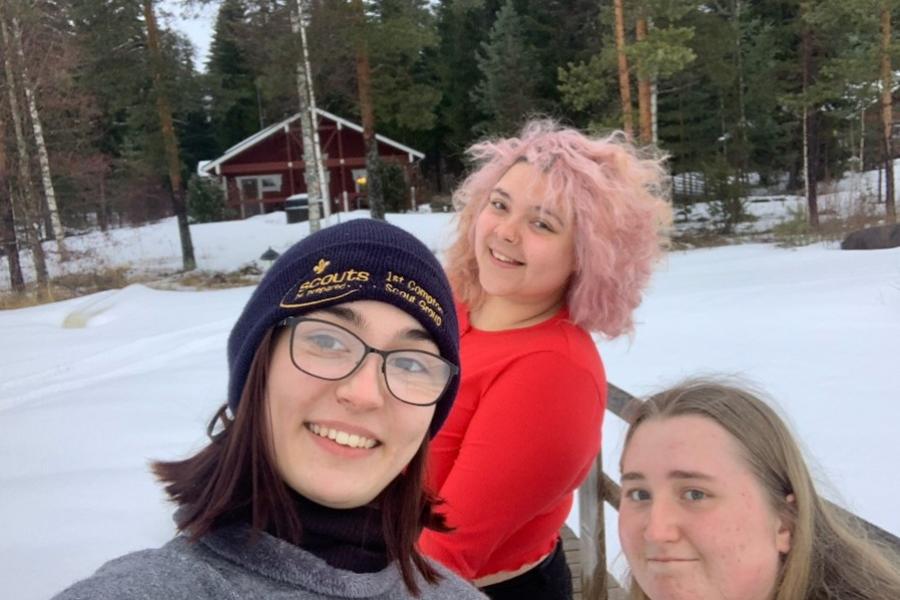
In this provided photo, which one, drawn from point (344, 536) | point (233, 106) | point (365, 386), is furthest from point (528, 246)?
point (233, 106)

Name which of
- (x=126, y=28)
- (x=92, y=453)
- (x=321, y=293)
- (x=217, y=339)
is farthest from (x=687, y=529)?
(x=126, y=28)

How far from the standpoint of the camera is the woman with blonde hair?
4.93ft

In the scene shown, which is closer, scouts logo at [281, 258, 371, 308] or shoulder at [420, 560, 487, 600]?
scouts logo at [281, 258, 371, 308]

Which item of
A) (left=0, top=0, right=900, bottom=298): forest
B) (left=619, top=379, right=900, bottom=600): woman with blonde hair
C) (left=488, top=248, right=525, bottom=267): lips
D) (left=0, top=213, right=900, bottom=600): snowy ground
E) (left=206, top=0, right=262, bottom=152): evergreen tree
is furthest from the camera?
(left=206, top=0, right=262, bottom=152): evergreen tree

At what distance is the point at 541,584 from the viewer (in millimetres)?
2092

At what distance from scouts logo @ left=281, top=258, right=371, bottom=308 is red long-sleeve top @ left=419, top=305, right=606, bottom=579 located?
0.66m

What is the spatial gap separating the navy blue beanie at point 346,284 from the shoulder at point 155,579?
28 cm

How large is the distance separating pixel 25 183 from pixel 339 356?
18.4m

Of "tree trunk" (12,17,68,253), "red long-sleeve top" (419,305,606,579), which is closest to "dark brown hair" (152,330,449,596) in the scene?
"red long-sleeve top" (419,305,606,579)

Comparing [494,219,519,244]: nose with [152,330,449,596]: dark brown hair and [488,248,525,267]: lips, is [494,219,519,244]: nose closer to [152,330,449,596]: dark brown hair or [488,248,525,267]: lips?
[488,248,525,267]: lips

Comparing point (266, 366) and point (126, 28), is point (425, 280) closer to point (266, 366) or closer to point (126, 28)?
point (266, 366)

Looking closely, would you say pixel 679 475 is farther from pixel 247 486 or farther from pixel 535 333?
pixel 247 486

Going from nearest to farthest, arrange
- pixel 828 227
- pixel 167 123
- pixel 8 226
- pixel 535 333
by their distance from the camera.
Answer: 1. pixel 535 333
2. pixel 8 226
3. pixel 828 227
4. pixel 167 123

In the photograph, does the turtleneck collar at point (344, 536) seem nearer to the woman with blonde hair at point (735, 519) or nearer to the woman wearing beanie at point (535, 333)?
the woman wearing beanie at point (535, 333)
